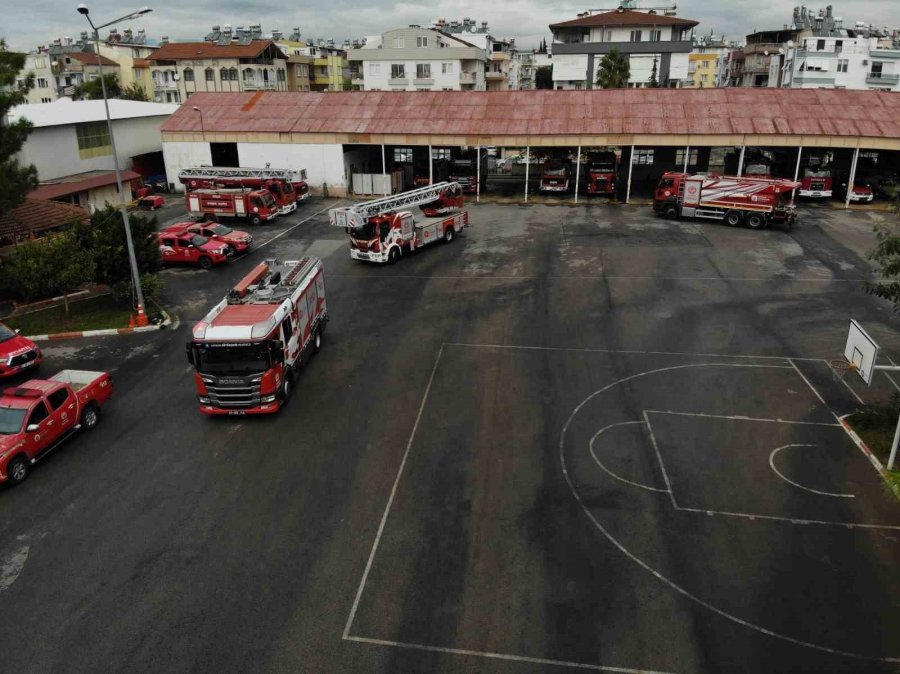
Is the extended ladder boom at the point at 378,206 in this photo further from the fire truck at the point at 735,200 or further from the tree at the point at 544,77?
the tree at the point at 544,77

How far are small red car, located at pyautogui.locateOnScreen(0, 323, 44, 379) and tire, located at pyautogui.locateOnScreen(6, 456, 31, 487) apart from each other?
6964 mm

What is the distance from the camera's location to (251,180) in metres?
50.2

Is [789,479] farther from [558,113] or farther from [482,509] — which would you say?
[558,113]

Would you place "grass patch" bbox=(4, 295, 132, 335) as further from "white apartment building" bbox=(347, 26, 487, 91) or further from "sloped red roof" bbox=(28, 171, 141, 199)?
"white apartment building" bbox=(347, 26, 487, 91)

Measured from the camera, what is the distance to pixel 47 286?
91.0ft

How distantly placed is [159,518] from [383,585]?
603 centimetres

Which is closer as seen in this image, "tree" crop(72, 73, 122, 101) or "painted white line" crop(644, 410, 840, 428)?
"painted white line" crop(644, 410, 840, 428)

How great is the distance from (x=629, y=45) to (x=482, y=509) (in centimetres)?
9220

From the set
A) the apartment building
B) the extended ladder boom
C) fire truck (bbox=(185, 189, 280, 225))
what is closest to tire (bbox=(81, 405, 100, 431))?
the extended ladder boom

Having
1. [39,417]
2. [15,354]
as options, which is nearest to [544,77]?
[15,354]

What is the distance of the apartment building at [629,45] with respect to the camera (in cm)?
9206

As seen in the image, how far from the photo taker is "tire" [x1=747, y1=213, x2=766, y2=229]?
4312 centimetres

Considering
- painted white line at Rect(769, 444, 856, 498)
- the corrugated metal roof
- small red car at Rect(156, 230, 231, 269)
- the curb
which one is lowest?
painted white line at Rect(769, 444, 856, 498)

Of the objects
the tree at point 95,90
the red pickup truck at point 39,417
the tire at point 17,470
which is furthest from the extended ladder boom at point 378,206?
the tree at point 95,90
